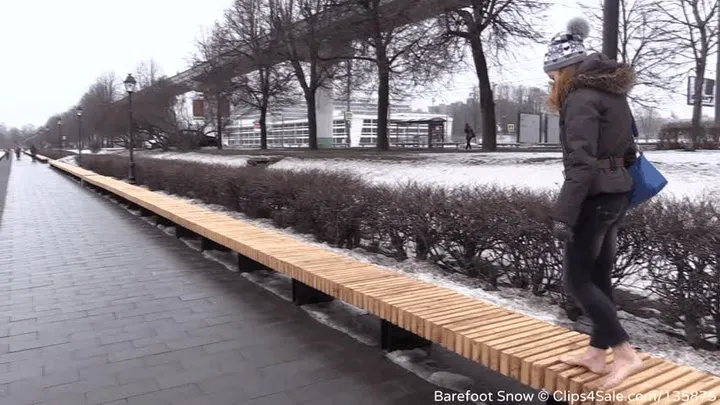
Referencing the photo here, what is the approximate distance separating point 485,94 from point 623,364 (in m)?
19.2

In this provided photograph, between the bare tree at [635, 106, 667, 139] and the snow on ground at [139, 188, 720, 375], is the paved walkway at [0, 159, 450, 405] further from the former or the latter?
the bare tree at [635, 106, 667, 139]

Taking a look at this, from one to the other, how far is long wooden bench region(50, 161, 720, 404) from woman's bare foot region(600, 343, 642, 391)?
0.04m

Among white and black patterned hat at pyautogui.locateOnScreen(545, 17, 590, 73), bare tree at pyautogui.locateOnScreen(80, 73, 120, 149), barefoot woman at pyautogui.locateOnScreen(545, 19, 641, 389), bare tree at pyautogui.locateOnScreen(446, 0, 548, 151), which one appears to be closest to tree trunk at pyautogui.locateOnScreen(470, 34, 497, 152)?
bare tree at pyautogui.locateOnScreen(446, 0, 548, 151)

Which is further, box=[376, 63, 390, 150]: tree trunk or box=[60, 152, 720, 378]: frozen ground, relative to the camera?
box=[376, 63, 390, 150]: tree trunk

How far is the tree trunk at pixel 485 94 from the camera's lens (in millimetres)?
20172

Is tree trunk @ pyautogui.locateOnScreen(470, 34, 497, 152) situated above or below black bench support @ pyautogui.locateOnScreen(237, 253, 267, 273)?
above

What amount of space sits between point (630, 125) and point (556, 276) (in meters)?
2.86

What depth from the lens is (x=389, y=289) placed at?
454 centimetres

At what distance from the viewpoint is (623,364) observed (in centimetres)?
276

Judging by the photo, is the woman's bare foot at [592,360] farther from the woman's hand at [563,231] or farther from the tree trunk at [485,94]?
the tree trunk at [485,94]

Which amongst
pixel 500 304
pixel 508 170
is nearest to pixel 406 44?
pixel 508 170

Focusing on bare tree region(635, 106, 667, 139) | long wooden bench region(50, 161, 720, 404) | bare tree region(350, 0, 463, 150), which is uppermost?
bare tree region(350, 0, 463, 150)

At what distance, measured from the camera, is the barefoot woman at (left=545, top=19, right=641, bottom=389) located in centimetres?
253

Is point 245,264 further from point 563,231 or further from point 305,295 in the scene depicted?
point 563,231
